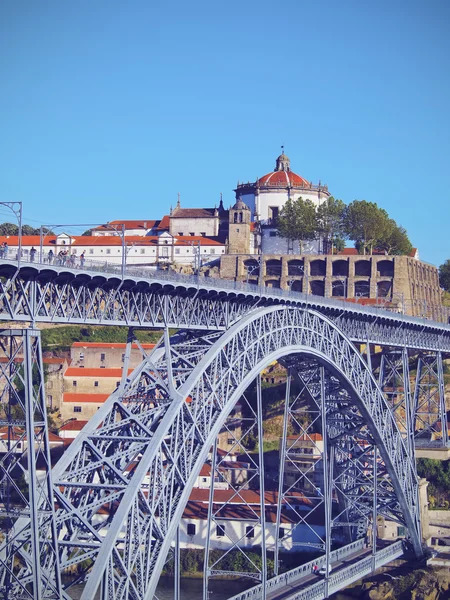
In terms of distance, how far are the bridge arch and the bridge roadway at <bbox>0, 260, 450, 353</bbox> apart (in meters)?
1.03

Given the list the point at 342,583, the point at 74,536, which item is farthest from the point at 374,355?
the point at 74,536

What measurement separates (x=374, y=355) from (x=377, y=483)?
22424mm

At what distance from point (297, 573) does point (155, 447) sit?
21.6 metres

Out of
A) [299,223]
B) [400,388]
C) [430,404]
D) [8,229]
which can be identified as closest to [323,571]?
[400,388]

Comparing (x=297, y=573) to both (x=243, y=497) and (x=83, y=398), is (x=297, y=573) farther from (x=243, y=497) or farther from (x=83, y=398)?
(x=83, y=398)

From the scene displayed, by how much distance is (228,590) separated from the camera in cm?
6000

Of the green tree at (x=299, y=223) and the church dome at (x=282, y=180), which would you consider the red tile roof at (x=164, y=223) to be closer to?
the church dome at (x=282, y=180)

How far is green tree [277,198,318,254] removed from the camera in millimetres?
107562

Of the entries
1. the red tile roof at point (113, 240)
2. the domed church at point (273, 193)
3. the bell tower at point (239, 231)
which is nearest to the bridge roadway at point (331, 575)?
the bell tower at point (239, 231)

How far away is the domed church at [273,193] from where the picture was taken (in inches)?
4537

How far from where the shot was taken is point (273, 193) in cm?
11556

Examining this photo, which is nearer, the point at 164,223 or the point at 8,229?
the point at 164,223

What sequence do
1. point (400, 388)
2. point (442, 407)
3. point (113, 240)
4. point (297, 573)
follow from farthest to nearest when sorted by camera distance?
1. point (113, 240)
2. point (400, 388)
3. point (442, 407)
4. point (297, 573)

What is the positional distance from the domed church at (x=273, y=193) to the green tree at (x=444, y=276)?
1584cm
